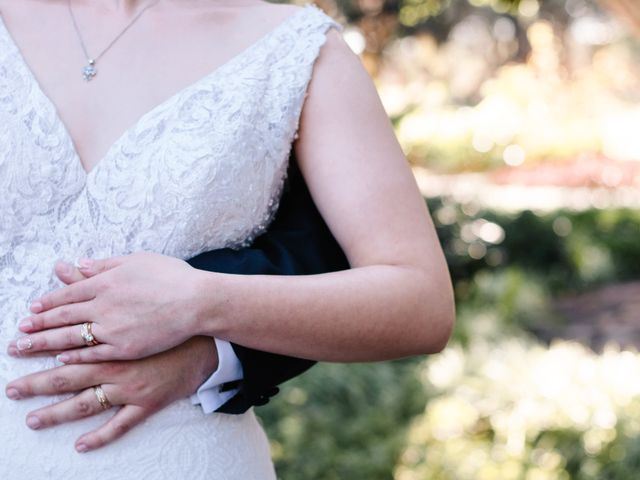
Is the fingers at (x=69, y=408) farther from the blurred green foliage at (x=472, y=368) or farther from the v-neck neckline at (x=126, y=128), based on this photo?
the blurred green foliage at (x=472, y=368)

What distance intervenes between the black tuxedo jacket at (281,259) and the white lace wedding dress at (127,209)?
7 centimetres

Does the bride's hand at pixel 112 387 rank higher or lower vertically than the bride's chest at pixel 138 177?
lower

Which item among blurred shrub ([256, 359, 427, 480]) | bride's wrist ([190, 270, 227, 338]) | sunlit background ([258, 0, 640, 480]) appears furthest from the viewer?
blurred shrub ([256, 359, 427, 480])

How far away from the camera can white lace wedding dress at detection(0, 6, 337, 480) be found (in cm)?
160

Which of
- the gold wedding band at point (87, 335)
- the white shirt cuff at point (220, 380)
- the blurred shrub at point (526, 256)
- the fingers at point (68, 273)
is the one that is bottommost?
the blurred shrub at point (526, 256)

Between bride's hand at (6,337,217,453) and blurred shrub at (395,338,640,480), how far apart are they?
3.46 m

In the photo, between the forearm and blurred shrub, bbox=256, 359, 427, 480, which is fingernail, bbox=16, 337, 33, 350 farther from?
blurred shrub, bbox=256, 359, 427, 480

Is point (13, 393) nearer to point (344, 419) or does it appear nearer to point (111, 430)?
point (111, 430)

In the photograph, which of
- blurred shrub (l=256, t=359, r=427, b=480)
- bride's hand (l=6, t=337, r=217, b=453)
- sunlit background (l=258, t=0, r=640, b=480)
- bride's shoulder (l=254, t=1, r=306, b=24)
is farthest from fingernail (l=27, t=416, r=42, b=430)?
blurred shrub (l=256, t=359, r=427, b=480)

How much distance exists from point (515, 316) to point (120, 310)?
7.78 m

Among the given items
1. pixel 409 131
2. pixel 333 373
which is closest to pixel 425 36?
pixel 409 131

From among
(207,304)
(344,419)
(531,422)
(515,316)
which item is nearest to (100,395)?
(207,304)

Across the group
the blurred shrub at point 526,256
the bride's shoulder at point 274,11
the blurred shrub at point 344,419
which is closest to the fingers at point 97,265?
the bride's shoulder at point 274,11

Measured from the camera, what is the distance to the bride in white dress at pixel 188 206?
1.57 metres
